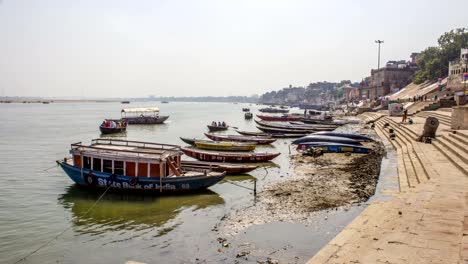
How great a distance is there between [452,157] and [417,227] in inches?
410

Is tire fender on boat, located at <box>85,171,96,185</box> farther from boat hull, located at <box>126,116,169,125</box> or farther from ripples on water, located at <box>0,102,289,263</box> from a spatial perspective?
boat hull, located at <box>126,116,169,125</box>

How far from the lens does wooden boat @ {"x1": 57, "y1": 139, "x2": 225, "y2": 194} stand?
19078mm

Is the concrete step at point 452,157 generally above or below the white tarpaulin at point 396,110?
below

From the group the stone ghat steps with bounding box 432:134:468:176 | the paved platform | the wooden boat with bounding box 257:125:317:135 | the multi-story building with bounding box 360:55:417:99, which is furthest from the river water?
the multi-story building with bounding box 360:55:417:99

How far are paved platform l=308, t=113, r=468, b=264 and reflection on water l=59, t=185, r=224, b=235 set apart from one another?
7662mm

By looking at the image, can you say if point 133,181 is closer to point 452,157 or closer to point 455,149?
point 452,157

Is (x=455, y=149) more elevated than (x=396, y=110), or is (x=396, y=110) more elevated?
(x=396, y=110)

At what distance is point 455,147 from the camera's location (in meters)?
20.8

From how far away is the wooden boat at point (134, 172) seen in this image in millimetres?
19078

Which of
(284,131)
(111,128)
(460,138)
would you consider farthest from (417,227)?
(111,128)

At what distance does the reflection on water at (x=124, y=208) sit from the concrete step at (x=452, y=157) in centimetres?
1070

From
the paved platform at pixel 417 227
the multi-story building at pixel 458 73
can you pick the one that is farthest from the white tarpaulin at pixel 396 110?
the paved platform at pixel 417 227

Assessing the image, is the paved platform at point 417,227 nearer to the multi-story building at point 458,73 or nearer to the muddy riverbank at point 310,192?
the muddy riverbank at point 310,192

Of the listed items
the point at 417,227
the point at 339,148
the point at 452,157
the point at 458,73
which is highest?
the point at 458,73
